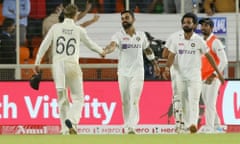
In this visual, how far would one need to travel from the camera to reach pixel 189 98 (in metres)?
22.9

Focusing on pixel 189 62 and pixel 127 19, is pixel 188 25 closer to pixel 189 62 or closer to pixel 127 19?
pixel 189 62

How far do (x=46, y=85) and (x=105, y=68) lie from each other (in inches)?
55.3

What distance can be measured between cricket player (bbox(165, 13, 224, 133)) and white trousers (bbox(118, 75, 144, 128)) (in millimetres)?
921

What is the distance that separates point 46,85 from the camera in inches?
1041

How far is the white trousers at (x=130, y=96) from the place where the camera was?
23559 mm

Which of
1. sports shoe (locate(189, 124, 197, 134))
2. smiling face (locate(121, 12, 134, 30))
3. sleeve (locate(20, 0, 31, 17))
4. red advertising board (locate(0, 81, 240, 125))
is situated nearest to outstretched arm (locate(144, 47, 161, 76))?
smiling face (locate(121, 12, 134, 30))

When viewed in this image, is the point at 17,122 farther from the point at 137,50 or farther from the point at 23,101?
the point at 137,50

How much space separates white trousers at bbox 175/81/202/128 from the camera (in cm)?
2288

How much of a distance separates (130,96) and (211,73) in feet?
5.48

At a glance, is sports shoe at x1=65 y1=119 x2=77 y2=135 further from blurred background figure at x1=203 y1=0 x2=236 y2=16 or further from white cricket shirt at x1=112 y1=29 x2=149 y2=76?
blurred background figure at x1=203 y1=0 x2=236 y2=16

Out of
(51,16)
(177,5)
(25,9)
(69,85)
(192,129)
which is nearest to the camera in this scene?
(192,129)

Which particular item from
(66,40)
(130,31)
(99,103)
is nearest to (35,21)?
(99,103)

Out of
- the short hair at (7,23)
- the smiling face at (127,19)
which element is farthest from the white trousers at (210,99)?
the short hair at (7,23)

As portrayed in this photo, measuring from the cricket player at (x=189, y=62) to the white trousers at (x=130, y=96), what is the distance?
0.92m
